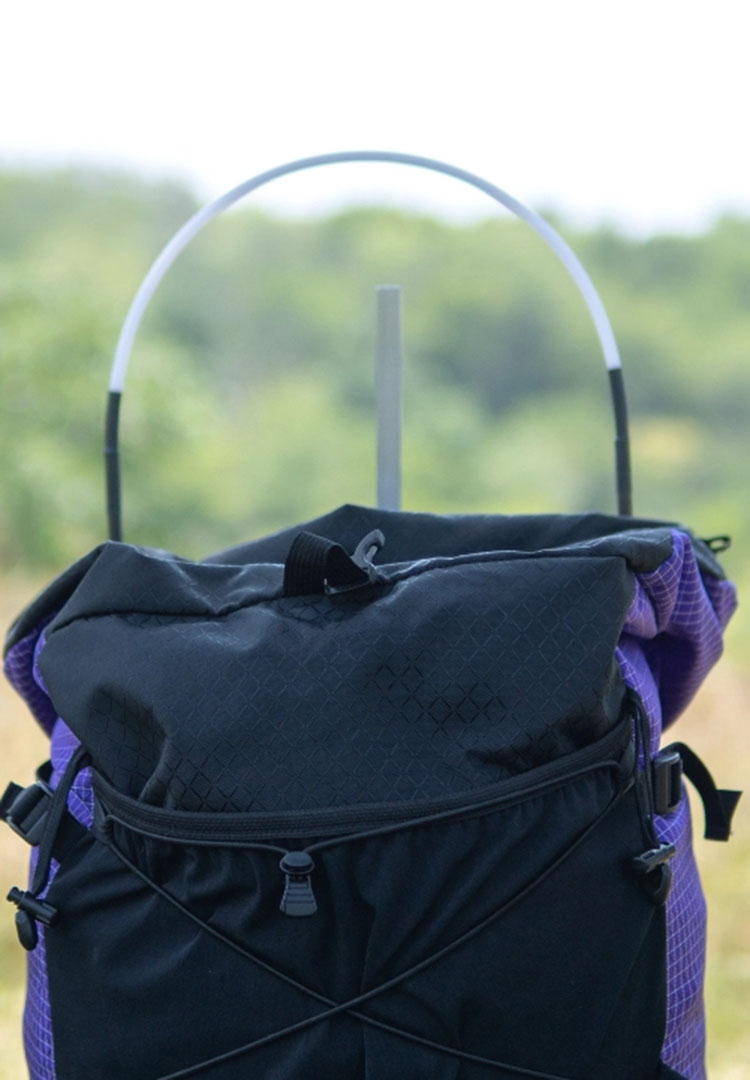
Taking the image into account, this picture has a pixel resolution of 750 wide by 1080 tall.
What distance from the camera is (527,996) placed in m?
0.65

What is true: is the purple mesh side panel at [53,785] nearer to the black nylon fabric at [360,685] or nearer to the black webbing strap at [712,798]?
the black nylon fabric at [360,685]

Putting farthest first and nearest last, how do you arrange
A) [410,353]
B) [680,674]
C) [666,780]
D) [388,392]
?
[410,353]
[388,392]
[680,674]
[666,780]

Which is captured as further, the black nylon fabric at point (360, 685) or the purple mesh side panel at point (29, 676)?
the purple mesh side panel at point (29, 676)

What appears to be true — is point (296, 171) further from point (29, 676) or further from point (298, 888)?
point (298, 888)

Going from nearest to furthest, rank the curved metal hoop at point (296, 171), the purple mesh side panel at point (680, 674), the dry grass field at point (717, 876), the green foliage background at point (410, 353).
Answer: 1. the purple mesh side panel at point (680, 674)
2. the curved metal hoop at point (296, 171)
3. the dry grass field at point (717, 876)
4. the green foliage background at point (410, 353)

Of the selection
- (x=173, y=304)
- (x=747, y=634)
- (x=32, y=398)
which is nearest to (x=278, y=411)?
(x=173, y=304)

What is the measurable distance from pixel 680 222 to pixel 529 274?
1376 millimetres

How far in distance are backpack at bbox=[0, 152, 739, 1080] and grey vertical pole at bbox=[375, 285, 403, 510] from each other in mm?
273

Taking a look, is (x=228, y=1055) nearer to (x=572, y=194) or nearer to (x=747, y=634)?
(x=747, y=634)

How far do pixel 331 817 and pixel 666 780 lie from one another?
0.22m

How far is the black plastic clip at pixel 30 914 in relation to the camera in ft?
2.25

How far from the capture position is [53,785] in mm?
760

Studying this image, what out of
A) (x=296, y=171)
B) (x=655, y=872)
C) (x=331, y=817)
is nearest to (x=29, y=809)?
(x=331, y=817)

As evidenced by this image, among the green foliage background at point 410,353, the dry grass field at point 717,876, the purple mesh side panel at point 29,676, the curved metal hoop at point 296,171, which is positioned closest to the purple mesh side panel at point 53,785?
the purple mesh side panel at point 29,676
